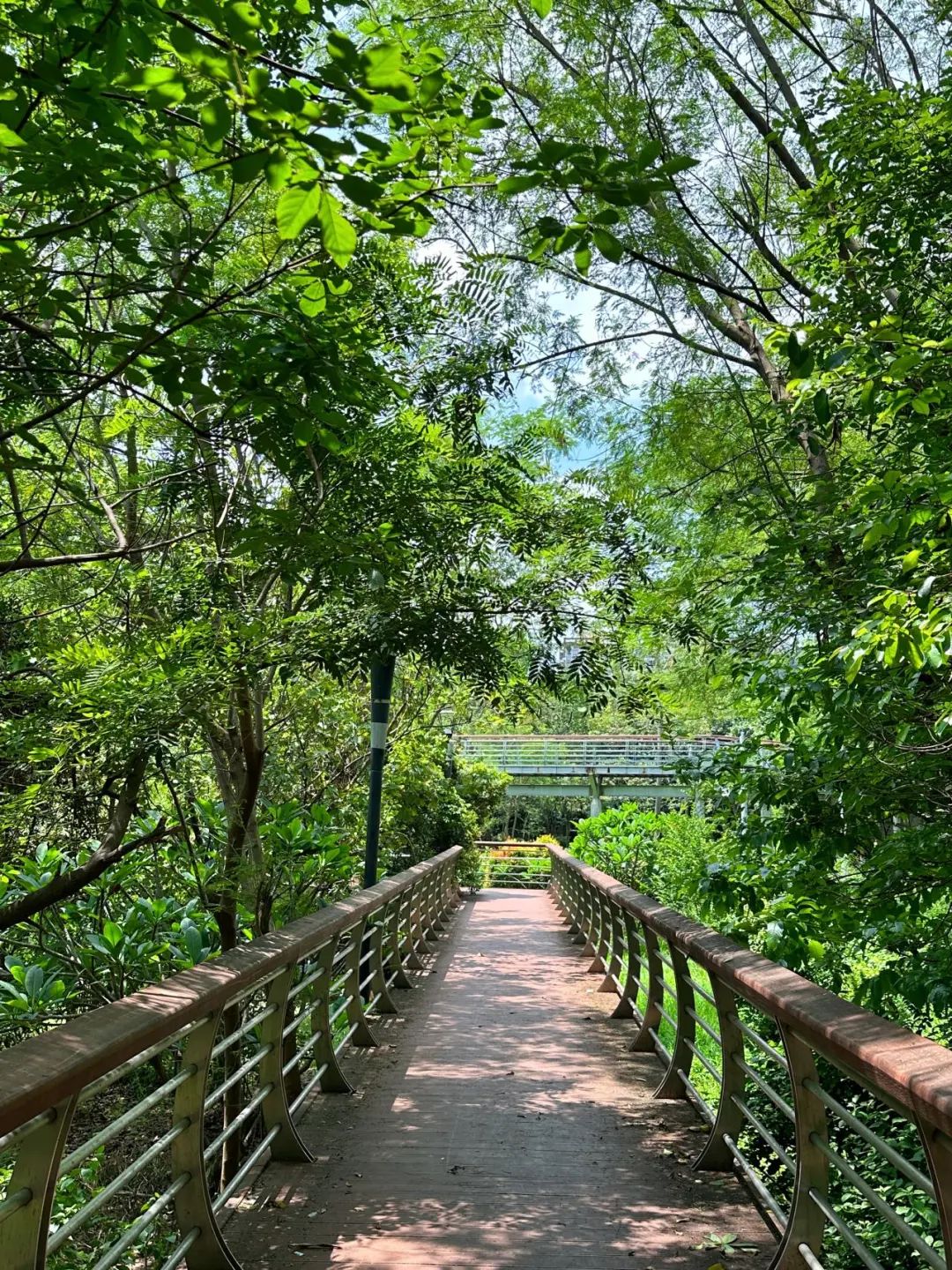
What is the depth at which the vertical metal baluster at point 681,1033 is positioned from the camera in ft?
14.4

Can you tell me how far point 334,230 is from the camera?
5.51 feet

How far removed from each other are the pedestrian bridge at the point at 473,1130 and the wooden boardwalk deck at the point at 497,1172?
13 mm

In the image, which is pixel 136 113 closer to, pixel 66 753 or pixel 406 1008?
pixel 66 753

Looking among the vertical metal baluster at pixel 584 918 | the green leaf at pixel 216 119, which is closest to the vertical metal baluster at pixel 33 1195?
the green leaf at pixel 216 119

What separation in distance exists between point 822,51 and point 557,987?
786cm

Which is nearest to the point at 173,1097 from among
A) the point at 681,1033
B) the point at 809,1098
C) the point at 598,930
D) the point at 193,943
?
the point at 193,943

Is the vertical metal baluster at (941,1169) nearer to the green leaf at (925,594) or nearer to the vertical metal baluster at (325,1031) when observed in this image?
the green leaf at (925,594)

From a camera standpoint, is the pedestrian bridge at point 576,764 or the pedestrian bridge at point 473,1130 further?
the pedestrian bridge at point 576,764

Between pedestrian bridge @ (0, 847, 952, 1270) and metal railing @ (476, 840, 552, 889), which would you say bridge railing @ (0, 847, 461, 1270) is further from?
metal railing @ (476, 840, 552, 889)

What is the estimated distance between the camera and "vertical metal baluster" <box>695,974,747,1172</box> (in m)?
3.55

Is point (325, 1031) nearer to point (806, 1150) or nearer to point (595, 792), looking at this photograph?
point (806, 1150)

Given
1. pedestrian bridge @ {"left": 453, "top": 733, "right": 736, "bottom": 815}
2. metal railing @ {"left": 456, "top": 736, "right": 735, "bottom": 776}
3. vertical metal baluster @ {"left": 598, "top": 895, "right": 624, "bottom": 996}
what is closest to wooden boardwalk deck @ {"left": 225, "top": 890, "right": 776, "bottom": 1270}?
vertical metal baluster @ {"left": 598, "top": 895, "right": 624, "bottom": 996}

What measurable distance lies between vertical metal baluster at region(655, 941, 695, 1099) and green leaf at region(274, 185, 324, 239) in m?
3.49

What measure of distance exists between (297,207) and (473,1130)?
13.6 ft
